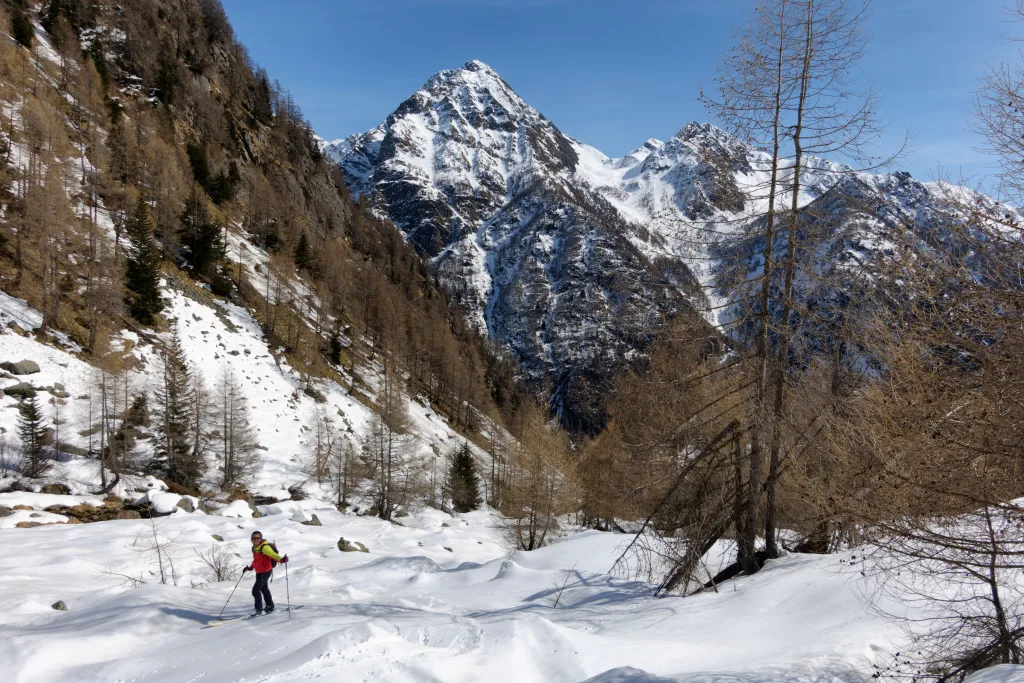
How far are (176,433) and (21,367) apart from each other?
7.65 meters

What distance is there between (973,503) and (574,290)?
164648mm

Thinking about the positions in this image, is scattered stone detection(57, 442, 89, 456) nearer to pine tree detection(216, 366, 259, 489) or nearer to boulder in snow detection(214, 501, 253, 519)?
pine tree detection(216, 366, 259, 489)

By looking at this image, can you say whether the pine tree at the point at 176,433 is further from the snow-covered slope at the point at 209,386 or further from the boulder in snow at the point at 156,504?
the boulder in snow at the point at 156,504

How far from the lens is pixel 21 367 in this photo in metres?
Result: 25.5

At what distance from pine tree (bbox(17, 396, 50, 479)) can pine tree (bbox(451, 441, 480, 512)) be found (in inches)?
1031

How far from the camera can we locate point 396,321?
73.9 meters

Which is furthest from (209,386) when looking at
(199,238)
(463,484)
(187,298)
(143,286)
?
(463,484)

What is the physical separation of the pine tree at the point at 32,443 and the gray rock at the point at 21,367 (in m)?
3.78

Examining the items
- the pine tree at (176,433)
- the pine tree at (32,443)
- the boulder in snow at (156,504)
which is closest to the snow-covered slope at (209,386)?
the pine tree at (32,443)

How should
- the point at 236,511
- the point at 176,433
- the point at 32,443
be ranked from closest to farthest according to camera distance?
the point at 32,443 → the point at 236,511 → the point at 176,433

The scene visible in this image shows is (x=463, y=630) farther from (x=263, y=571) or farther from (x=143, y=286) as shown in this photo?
(x=143, y=286)

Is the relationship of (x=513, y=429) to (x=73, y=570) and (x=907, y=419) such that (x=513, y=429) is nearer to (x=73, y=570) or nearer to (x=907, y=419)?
(x=73, y=570)

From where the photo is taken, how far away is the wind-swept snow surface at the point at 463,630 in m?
5.48

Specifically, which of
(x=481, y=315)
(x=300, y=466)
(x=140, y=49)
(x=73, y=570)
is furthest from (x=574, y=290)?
(x=73, y=570)
